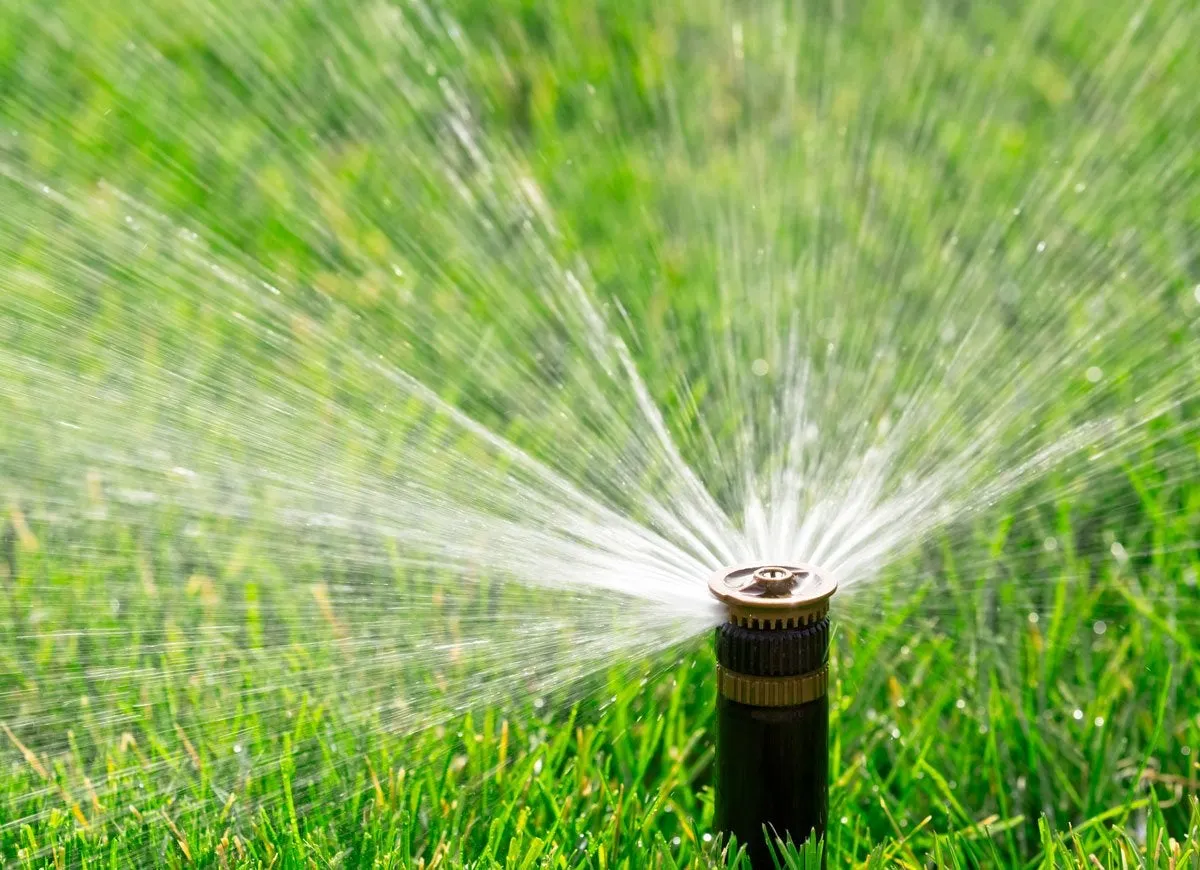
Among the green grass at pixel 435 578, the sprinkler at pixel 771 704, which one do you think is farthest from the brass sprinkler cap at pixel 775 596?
the green grass at pixel 435 578

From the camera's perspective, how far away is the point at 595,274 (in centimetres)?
355

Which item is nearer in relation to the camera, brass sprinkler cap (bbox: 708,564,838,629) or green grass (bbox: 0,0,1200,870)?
brass sprinkler cap (bbox: 708,564,838,629)

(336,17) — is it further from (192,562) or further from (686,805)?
(686,805)

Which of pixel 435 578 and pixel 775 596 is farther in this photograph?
pixel 435 578

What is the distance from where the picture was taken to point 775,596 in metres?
1.61

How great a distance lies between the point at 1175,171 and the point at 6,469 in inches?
112

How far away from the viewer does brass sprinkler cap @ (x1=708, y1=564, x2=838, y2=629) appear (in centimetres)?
159

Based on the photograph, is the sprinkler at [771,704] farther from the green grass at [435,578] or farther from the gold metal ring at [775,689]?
the green grass at [435,578]

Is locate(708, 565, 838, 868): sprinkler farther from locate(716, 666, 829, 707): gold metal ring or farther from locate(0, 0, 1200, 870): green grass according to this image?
locate(0, 0, 1200, 870): green grass

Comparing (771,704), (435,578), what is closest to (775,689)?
(771,704)

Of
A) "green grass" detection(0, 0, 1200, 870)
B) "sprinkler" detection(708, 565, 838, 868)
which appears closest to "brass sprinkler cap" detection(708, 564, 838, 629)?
"sprinkler" detection(708, 565, 838, 868)

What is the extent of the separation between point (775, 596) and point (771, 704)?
4.7 inches

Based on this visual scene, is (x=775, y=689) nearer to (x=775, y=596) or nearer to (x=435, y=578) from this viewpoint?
(x=775, y=596)

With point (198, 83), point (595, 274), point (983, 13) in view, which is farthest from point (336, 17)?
point (983, 13)
